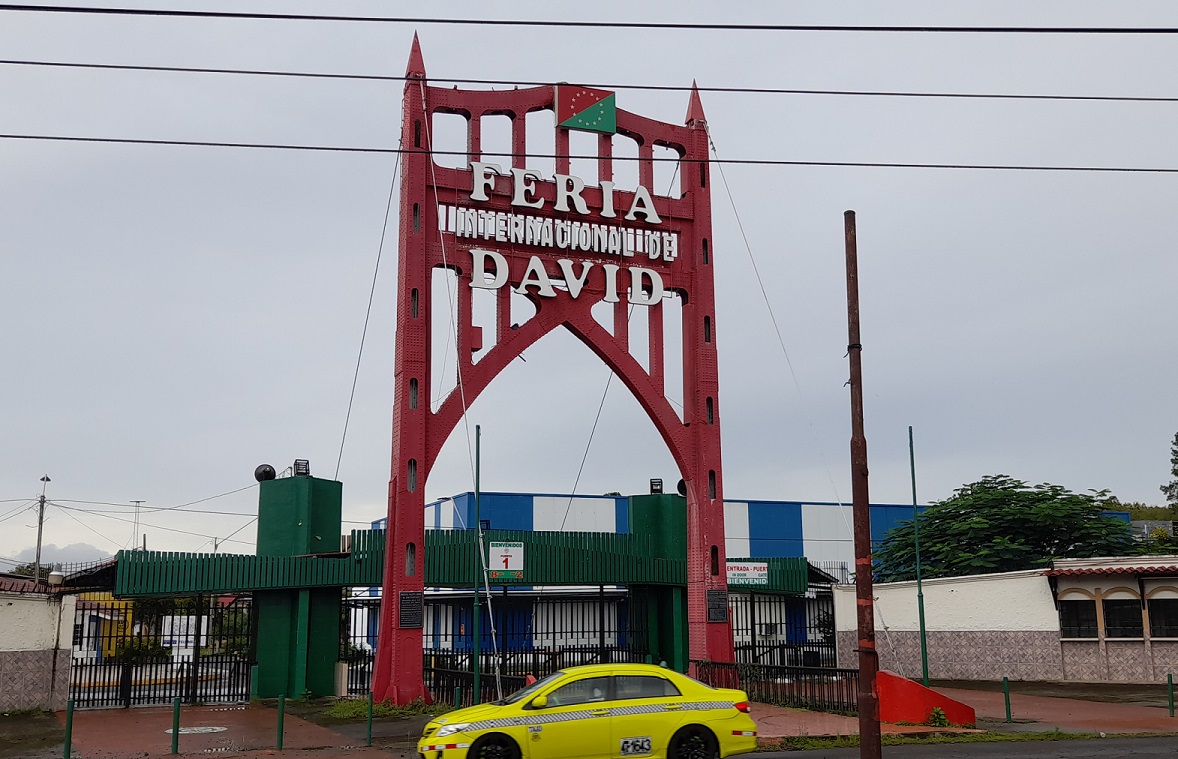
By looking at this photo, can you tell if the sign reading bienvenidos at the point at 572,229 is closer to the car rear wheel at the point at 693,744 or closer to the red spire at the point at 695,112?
the red spire at the point at 695,112

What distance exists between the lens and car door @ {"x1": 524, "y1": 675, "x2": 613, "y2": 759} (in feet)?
52.3

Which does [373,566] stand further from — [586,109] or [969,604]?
[969,604]

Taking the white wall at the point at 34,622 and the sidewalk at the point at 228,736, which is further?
the white wall at the point at 34,622

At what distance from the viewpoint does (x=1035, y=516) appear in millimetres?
46000

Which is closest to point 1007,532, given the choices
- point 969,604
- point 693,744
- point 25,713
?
point 969,604

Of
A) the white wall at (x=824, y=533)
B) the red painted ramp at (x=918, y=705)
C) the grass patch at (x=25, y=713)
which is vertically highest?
the white wall at (x=824, y=533)

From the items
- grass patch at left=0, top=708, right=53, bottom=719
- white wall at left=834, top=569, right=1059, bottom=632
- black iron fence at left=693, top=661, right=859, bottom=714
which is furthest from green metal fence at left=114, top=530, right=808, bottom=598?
white wall at left=834, top=569, right=1059, bottom=632

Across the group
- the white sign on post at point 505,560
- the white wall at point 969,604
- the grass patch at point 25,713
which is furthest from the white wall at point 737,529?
the grass patch at point 25,713

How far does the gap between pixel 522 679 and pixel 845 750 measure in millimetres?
7599

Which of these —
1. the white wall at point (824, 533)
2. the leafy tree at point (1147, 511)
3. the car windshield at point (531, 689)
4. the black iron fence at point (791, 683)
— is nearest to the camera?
the car windshield at point (531, 689)

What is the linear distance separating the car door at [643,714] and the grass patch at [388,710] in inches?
387

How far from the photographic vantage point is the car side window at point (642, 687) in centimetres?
1652

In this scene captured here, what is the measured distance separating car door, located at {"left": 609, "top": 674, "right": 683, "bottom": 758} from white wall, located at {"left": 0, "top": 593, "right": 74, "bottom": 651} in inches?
700

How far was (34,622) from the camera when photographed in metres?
27.2
